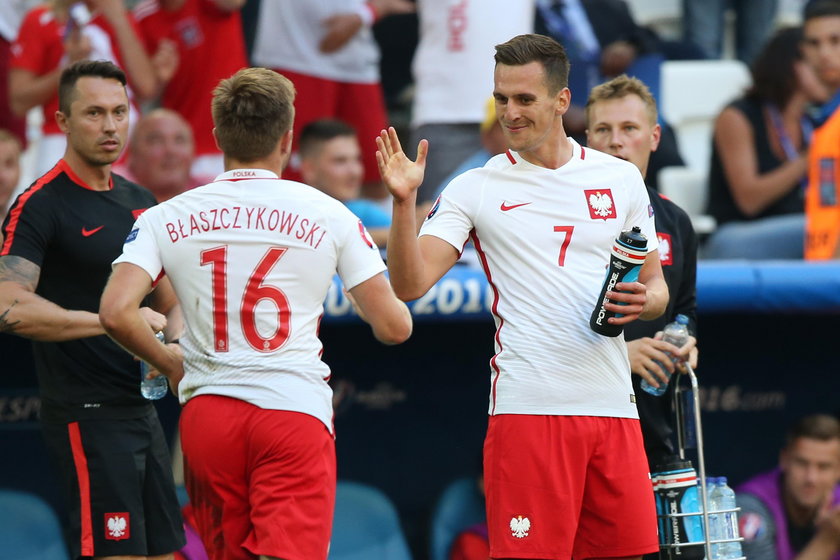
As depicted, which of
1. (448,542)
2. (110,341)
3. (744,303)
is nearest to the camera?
(110,341)

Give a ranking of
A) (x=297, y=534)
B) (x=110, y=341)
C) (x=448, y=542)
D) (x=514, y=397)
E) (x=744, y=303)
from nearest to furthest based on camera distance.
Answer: (x=297, y=534)
(x=514, y=397)
(x=110, y=341)
(x=744, y=303)
(x=448, y=542)

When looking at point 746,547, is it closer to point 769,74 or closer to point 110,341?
point 769,74

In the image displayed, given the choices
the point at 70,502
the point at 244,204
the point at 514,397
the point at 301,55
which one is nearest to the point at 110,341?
the point at 70,502

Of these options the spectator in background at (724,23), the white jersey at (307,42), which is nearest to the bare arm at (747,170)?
the white jersey at (307,42)

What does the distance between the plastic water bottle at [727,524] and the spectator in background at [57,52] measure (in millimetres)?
4235

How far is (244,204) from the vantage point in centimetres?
432

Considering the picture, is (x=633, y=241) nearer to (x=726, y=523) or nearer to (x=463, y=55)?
(x=726, y=523)

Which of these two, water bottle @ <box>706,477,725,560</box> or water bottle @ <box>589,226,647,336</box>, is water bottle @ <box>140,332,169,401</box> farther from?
water bottle @ <box>706,477,725,560</box>

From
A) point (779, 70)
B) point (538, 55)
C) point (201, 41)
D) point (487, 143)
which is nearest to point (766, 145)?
point (779, 70)

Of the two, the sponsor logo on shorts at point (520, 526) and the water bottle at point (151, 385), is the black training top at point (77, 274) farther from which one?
the sponsor logo on shorts at point (520, 526)

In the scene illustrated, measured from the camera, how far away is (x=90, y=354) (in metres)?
5.16

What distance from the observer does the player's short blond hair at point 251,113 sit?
4328mm

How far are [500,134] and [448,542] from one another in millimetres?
2226

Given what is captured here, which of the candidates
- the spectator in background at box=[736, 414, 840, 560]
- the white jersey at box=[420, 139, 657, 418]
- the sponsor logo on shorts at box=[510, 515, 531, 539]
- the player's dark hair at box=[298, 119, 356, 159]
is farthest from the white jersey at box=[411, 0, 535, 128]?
the sponsor logo on shorts at box=[510, 515, 531, 539]
